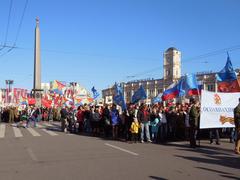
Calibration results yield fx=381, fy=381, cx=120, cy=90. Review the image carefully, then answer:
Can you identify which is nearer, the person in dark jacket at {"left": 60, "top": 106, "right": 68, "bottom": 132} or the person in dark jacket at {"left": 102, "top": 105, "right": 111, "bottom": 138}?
the person in dark jacket at {"left": 102, "top": 105, "right": 111, "bottom": 138}

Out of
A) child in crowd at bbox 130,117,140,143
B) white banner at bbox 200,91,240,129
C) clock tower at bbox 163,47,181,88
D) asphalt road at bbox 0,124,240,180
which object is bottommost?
asphalt road at bbox 0,124,240,180

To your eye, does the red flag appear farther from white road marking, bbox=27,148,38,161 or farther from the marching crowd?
white road marking, bbox=27,148,38,161

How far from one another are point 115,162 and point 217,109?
18.6ft

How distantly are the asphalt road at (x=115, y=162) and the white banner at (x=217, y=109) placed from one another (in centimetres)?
87

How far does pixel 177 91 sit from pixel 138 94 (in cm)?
209

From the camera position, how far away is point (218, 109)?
14289 millimetres

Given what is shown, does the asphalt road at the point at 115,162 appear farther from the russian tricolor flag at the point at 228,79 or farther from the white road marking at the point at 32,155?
the russian tricolor flag at the point at 228,79

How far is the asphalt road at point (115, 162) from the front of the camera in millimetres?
8445

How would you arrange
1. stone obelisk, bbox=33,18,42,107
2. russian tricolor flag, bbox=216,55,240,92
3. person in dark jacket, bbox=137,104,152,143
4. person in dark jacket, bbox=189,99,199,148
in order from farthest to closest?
1. stone obelisk, bbox=33,18,42,107
2. russian tricolor flag, bbox=216,55,240,92
3. person in dark jacket, bbox=137,104,152,143
4. person in dark jacket, bbox=189,99,199,148

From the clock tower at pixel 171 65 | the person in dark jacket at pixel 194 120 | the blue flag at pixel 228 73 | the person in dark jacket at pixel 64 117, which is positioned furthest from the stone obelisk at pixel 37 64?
the clock tower at pixel 171 65

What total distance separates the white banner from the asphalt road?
87 cm

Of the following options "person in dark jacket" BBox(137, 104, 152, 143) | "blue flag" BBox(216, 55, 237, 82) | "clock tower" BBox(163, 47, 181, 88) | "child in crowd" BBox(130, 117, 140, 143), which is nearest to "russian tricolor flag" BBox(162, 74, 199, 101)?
"blue flag" BBox(216, 55, 237, 82)

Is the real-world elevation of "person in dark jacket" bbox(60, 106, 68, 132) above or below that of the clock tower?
below

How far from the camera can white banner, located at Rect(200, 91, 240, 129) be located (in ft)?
45.9
